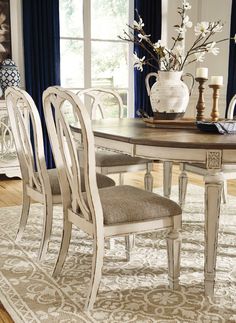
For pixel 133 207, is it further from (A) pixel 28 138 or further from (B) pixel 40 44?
(B) pixel 40 44

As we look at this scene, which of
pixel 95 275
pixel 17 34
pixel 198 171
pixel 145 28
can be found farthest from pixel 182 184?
pixel 145 28

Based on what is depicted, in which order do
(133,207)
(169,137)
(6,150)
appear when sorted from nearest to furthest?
1. (133,207)
2. (169,137)
3. (6,150)

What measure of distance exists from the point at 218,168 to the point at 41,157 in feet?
3.17

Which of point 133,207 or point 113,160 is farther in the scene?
point 113,160

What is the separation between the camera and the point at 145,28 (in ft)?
18.1

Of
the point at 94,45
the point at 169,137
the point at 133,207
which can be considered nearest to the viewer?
the point at 133,207

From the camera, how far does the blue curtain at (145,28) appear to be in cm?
546

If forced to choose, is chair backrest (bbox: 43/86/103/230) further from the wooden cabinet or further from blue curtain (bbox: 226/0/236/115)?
blue curtain (bbox: 226/0/236/115)

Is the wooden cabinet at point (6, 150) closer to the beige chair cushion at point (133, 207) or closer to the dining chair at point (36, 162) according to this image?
the dining chair at point (36, 162)

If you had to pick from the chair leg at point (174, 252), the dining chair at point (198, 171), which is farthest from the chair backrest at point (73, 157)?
the dining chair at point (198, 171)

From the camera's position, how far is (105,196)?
211cm

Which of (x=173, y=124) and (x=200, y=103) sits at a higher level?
(x=200, y=103)

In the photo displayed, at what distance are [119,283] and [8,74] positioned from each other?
2.91m

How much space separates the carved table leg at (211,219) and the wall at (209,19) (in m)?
3.39
